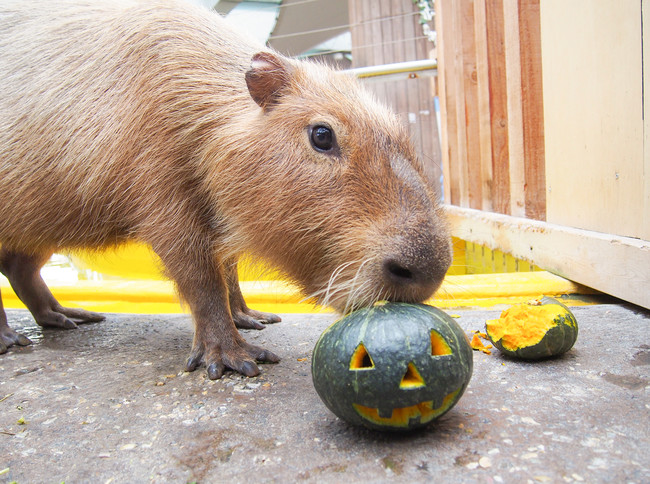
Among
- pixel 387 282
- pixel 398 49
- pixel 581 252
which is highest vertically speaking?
pixel 398 49

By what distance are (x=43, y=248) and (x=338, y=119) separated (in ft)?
6.03

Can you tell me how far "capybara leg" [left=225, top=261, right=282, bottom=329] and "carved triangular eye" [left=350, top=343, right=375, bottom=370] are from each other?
5.51 ft

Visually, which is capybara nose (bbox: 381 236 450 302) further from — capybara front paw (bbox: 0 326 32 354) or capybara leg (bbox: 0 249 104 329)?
capybara leg (bbox: 0 249 104 329)

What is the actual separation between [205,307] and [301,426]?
92 cm

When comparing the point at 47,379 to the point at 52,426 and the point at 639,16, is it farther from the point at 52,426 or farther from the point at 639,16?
the point at 639,16

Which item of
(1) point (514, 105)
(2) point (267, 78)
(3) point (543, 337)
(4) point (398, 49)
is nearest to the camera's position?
(3) point (543, 337)

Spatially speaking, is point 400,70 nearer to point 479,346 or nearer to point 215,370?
point 479,346

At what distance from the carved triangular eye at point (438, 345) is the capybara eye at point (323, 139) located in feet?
2.82

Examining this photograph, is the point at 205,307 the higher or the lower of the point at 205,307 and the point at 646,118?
the lower

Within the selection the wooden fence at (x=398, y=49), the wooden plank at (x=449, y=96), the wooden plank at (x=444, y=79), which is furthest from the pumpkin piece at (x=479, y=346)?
the wooden fence at (x=398, y=49)

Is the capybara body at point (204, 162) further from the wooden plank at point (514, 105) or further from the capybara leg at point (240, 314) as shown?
the wooden plank at point (514, 105)

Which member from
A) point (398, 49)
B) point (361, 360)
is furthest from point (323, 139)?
point (398, 49)

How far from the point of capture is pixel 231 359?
2.49 m

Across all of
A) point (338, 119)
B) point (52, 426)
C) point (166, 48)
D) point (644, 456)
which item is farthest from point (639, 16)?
point (52, 426)
